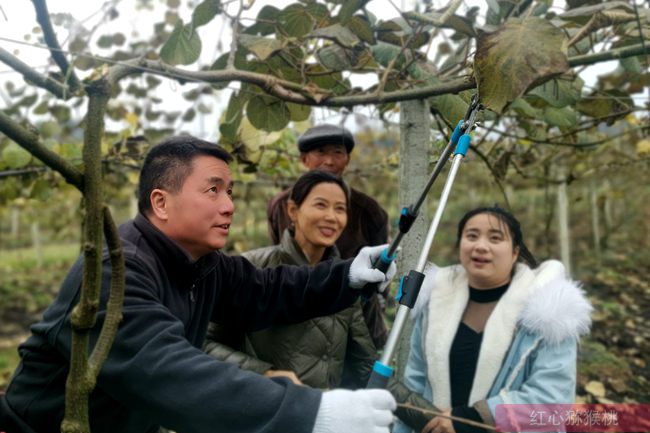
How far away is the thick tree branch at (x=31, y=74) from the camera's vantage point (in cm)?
93

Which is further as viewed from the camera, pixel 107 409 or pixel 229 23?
pixel 229 23

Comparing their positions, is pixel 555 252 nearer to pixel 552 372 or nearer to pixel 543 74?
pixel 552 372

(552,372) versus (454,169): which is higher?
(454,169)

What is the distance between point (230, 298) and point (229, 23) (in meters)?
0.92

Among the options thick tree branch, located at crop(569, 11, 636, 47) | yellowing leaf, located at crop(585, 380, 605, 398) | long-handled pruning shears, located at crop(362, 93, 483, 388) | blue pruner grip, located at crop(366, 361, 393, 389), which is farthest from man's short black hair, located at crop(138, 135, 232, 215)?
yellowing leaf, located at crop(585, 380, 605, 398)

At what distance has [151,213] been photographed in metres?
1.55

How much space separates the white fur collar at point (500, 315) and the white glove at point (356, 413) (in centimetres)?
101

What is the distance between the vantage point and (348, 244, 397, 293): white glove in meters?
1.68

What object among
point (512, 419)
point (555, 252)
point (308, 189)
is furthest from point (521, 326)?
point (555, 252)

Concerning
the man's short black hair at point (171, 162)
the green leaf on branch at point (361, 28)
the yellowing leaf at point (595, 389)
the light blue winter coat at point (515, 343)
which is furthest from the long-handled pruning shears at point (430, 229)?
the yellowing leaf at point (595, 389)

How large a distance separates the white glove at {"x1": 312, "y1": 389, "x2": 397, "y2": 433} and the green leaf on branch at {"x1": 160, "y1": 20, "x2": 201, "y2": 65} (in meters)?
1.08

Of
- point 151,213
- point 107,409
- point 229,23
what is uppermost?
point 229,23

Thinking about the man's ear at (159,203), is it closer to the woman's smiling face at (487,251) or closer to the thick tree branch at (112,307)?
the thick tree branch at (112,307)

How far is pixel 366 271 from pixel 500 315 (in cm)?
65
